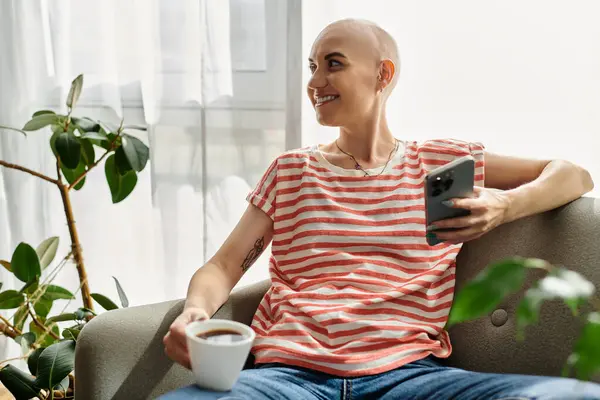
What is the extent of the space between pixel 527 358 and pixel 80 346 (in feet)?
2.72

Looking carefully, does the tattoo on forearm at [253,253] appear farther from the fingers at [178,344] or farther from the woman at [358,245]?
the fingers at [178,344]

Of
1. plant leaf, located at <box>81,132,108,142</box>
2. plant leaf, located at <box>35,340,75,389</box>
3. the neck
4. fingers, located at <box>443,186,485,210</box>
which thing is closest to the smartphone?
fingers, located at <box>443,186,485,210</box>

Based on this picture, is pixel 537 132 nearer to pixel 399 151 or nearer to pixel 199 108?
pixel 399 151

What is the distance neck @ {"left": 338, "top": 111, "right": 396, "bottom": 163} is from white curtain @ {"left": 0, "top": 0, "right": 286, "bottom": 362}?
0.49 metres

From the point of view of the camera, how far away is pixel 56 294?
6.25 feet

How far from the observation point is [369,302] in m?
1.32

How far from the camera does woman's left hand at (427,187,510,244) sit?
1205 mm

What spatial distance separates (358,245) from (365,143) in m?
0.25

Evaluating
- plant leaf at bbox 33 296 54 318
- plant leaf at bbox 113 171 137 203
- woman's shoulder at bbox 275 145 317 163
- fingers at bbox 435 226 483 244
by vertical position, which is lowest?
plant leaf at bbox 33 296 54 318

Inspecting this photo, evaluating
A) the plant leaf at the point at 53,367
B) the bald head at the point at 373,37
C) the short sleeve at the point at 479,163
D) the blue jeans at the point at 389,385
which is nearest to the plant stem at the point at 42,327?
the plant leaf at the point at 53,367

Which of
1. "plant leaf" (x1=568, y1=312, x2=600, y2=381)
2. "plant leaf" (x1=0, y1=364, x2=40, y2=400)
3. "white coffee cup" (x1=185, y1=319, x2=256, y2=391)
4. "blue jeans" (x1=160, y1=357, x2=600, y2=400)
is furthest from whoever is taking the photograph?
"plant leaf" (x1=0, y1=364, x2=40, y2=400)

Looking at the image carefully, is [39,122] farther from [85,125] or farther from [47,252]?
[47,252]

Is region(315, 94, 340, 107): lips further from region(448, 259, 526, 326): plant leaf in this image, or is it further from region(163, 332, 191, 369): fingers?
region(448, 259, 526, 326): plant leaf

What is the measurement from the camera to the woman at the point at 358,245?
48.4 inches
